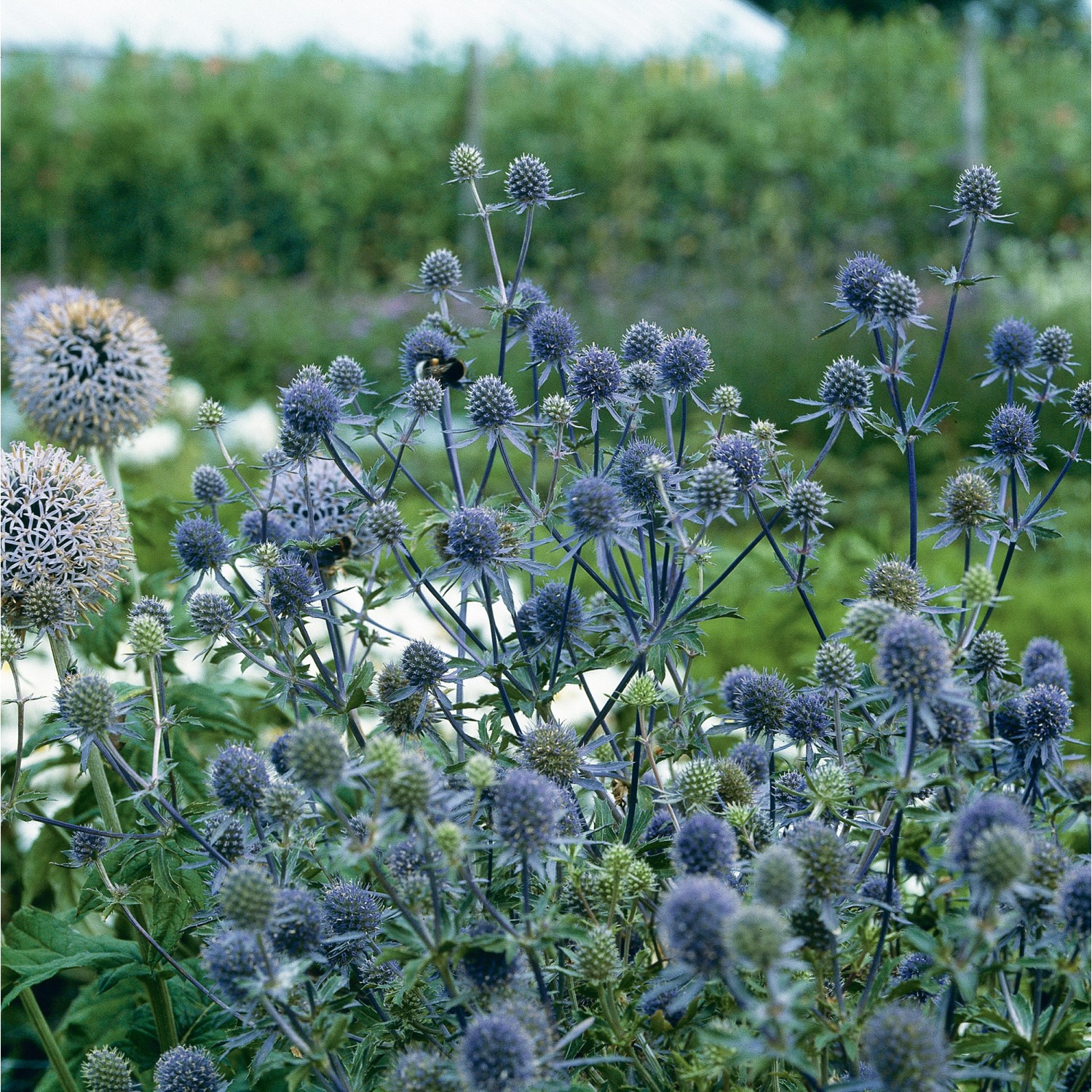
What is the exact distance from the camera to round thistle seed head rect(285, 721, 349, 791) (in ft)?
4.49

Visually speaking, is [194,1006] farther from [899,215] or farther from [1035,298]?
[899,215]

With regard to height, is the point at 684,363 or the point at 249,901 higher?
the point at 684,363

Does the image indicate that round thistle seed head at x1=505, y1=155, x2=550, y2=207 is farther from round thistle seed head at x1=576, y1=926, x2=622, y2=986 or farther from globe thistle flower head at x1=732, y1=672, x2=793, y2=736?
round thistle seed head at x1=576, y1=926, x2=622, y2=986

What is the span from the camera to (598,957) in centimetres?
151

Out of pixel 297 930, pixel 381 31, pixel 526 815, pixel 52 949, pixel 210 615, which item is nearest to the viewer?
pixel 526 815

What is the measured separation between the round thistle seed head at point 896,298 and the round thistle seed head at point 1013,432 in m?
0.23

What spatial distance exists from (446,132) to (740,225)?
11.7 ft

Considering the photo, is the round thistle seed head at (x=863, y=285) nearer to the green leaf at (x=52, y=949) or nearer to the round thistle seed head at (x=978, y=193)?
the round thistle seed head at (x=978, y=193)

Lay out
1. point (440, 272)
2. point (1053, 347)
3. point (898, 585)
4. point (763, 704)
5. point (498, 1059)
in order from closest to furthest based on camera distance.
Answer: point (498, 1059) → point (898, 585) → point (763, 704) → point (1053, 347) → point (440, 272)

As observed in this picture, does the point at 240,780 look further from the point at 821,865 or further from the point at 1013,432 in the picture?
the point at 1013,432

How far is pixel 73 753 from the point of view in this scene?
283cm

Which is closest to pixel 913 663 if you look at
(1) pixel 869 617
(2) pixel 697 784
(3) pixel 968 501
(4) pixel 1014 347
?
(1) pixel 869 617

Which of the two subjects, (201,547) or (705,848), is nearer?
(705,848)

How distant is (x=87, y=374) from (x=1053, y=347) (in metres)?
2.23
